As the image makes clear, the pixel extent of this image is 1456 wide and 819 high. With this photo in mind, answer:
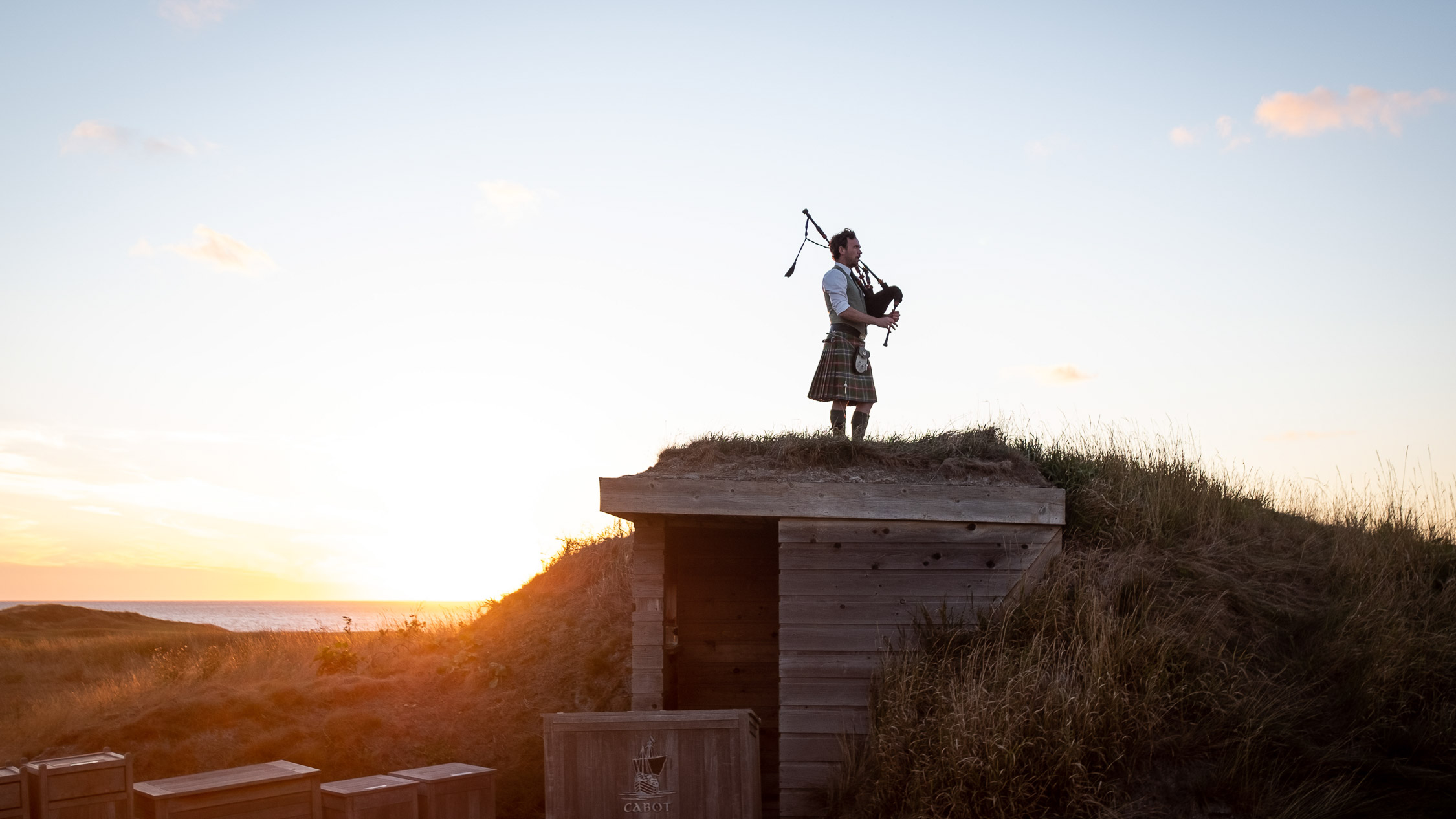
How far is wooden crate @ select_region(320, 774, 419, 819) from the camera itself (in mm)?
6066

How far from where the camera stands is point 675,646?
9172 mm

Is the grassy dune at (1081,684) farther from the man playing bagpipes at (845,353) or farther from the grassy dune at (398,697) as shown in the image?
the man playing bagpipes at (845,353)

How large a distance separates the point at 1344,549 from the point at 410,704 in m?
9.22

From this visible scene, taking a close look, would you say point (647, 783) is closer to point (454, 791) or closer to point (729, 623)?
point (454, 791)

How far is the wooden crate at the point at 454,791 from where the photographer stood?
648 centimetres

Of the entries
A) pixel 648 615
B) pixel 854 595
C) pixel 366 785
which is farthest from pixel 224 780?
pixel 854 595

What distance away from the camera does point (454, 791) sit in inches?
261

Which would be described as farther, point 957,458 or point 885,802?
point 957,458

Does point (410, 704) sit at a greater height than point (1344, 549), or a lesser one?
lesser

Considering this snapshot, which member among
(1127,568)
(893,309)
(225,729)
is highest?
(893,309)

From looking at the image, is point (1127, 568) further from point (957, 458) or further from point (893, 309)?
point (893, 309)

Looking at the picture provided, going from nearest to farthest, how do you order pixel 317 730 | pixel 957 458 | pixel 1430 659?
pixel 1430 659
pixel 957 458
pixel 317 730

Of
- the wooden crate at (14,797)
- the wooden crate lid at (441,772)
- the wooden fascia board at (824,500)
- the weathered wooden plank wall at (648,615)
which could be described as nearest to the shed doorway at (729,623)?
the weathered wooden plank wall at (648,615)

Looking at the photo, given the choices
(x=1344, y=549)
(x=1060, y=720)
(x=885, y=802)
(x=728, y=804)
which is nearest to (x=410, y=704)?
(x=728, y=804)
